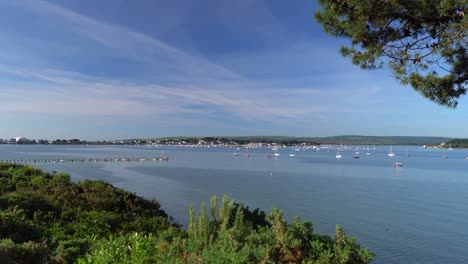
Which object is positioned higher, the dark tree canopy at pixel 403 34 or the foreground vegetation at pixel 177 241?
the dark tree canopy at pixel 403 34

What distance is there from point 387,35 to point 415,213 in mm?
23301

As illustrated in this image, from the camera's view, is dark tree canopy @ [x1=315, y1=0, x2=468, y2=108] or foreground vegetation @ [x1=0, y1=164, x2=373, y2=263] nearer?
foreground vegetation @ [x1=0, y1=164, x2=373, y2=263]

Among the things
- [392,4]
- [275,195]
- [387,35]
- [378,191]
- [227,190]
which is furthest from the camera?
[378,191]

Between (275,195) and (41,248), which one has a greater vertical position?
(41,248)

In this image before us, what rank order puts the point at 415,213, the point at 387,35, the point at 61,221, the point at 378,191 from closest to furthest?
1. the point at 387,35
2. the point at 61,221
3. the point at 415,213
4. the point at 378,191

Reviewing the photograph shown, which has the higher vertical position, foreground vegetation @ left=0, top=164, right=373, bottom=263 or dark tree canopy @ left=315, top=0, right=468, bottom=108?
dark tree canopy @ left=315, top=0, right=468, bottom=108

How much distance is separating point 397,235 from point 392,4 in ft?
56.2

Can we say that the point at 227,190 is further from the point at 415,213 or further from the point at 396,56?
the point at 396,56

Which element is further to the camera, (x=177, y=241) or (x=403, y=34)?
(x=403, y=34)

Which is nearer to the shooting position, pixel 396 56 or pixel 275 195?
pixel 396 56

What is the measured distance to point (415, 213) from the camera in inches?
1161

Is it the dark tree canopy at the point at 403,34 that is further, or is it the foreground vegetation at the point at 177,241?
the dark tree canopy at the point at 403,34

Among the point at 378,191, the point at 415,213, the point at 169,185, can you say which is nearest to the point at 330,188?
the point at 378,191

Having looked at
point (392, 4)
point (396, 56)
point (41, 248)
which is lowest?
point (41, 248)
